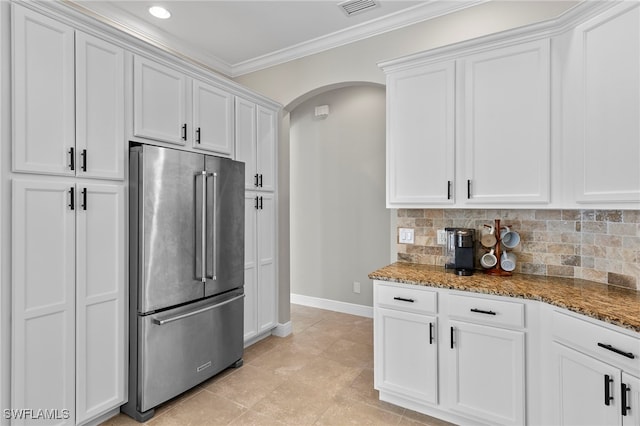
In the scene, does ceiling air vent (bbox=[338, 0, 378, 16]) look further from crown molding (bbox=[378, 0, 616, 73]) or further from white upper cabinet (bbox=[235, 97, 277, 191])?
white upper cabinet (bbox=[235, 97, 277, 191])

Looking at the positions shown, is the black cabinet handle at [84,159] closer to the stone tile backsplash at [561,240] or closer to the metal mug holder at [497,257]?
the stone tile backsplash at [561,240]

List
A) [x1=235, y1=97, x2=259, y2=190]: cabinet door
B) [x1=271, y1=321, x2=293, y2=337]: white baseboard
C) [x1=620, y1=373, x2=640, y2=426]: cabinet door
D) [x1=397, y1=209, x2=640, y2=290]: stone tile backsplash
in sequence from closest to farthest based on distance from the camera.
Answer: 1. [x1=620, y1=373, x2=640, y2=426]: cabinet door
2. [x1=397, y1=209, x2=640, y2=290]: stone tile backsplash
3. [x1=235, y1=97, x2=259, y2=190]: cabinet door
4. [x1=271, y1=321, x2=293, y2=337]: white baseboard

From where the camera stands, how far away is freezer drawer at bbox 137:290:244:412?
2221mm

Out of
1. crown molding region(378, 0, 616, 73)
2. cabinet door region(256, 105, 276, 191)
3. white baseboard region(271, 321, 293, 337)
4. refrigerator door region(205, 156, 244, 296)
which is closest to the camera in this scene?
crown molding region(378, 0, 616, 73)

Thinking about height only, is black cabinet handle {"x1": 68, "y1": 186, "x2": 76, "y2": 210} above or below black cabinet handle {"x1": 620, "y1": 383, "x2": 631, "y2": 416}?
above

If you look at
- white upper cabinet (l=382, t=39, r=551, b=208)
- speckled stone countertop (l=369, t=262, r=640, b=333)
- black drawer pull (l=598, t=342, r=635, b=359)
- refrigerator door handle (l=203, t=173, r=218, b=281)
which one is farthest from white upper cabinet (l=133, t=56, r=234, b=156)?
black drawer pull (l=598, t=342, r=635, b=359)

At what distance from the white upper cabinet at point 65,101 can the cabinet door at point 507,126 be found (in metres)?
2.32

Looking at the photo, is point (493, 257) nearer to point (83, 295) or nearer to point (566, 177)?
point (566, 177)

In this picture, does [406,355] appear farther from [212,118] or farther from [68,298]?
[212,118]

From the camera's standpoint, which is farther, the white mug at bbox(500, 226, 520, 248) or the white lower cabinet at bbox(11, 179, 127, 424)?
the white mug at bbox(500, 226, 520, 248)

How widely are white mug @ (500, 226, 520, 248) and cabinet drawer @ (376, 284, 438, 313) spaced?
2.25 ft

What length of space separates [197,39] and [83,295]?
257cm

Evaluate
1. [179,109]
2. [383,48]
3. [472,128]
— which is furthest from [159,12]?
[472,128]

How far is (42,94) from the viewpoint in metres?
1.82
